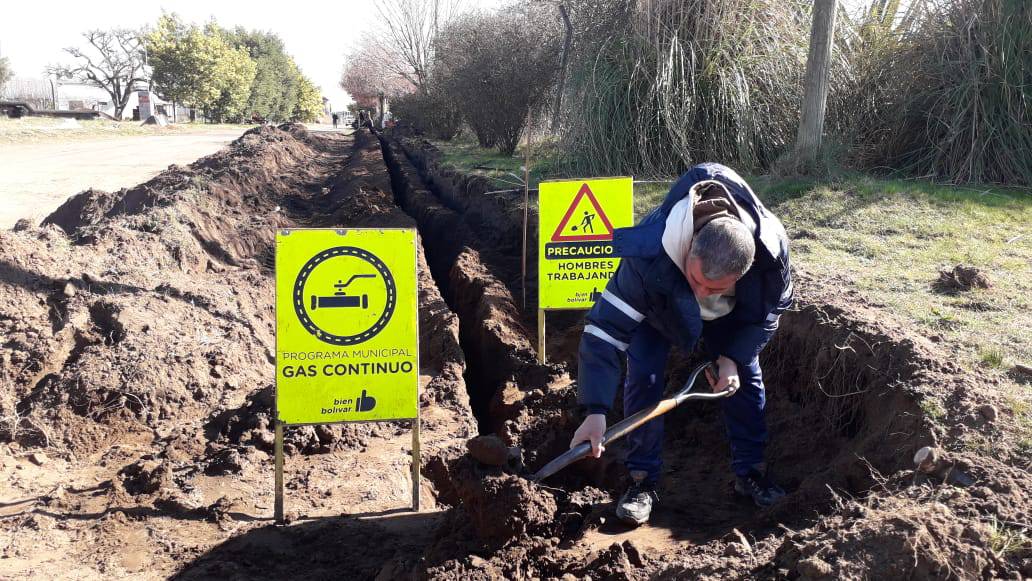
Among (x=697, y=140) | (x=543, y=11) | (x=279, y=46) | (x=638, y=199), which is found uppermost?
(x=279, y=46)

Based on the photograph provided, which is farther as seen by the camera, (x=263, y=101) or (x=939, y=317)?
(x=263, y=101)

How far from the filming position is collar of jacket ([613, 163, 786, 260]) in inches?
125

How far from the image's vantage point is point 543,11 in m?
19.0

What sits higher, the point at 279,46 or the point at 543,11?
the point at 279,46

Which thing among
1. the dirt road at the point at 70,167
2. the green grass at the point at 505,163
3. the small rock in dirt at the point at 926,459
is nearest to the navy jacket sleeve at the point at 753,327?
the small rock in dirt at the point at 926,459

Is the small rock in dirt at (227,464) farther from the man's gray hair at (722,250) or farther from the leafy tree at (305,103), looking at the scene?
the leafy tree at (305,103)

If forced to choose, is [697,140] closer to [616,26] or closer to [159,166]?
[616,26]

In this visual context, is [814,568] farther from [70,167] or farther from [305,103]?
[305,103]

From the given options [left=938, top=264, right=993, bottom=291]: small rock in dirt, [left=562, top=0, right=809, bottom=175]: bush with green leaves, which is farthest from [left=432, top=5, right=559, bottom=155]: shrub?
[left=938, top=264, right=993, bottom=291]: small rock in dirt

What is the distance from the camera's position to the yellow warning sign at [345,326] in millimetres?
4086

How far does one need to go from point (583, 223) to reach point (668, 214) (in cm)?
290

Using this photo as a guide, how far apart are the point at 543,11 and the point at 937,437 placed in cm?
1762

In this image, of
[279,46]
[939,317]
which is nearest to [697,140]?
[939,317]

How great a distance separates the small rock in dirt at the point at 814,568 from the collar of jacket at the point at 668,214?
129 centimetres
